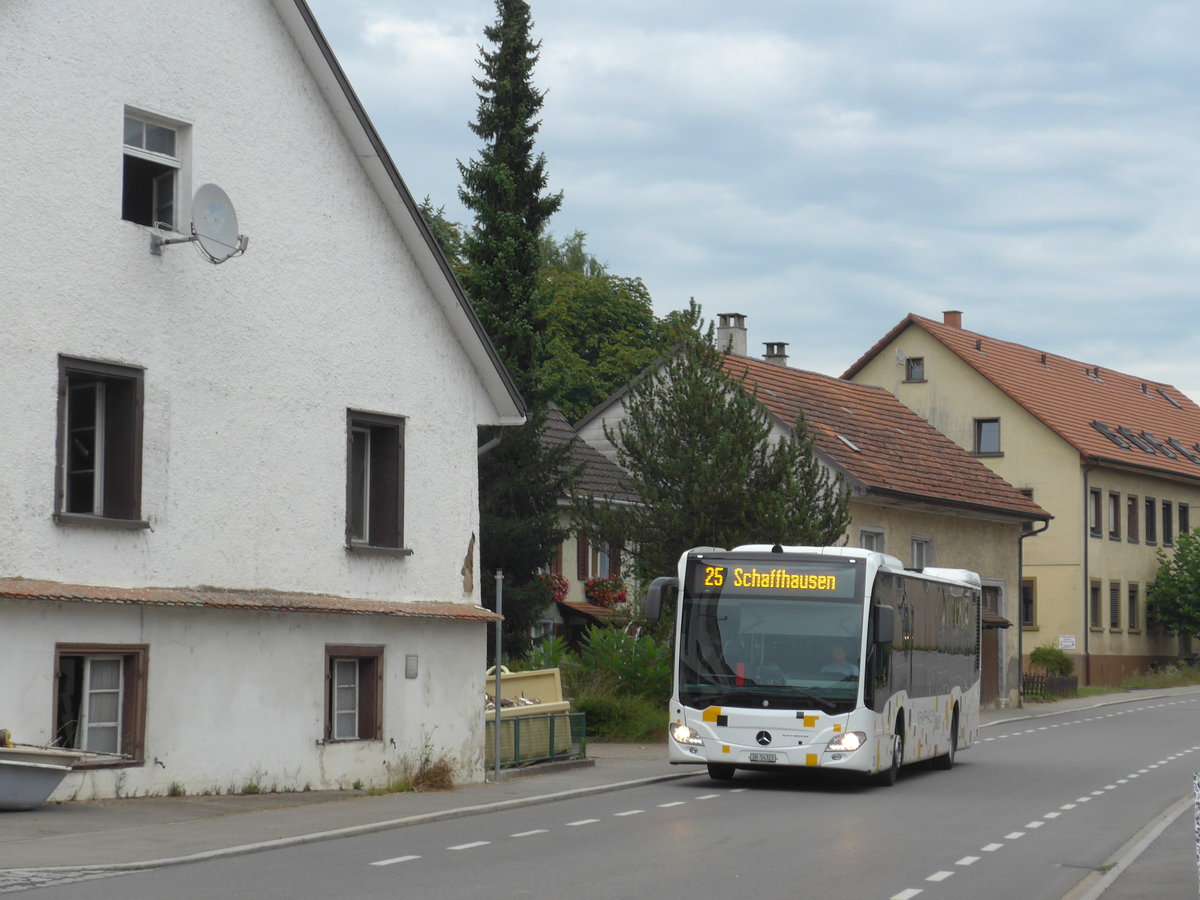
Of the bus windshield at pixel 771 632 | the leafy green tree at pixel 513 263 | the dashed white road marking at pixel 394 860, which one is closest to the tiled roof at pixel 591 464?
the leafy green tree at pixel 513 263

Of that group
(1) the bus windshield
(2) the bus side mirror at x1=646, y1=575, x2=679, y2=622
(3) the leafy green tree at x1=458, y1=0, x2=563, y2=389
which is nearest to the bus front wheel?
(1) the bus windshield

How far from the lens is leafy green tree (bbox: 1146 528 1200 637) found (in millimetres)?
65125

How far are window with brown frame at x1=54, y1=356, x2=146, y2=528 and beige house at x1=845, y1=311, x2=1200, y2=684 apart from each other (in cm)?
4427

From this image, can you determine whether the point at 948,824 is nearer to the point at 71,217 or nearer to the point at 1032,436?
the point at 71,217

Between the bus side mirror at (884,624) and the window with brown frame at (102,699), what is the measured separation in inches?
335

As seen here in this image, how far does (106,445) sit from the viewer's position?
18.2m

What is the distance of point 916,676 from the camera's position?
948 inches

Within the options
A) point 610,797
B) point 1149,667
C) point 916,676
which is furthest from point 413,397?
point 1149,667

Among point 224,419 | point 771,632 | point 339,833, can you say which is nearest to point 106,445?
point 224,419

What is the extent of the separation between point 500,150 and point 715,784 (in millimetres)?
17192

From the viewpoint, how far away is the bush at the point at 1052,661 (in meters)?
56.4

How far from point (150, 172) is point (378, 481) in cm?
500

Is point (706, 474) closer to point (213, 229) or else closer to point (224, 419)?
point (224, 419)

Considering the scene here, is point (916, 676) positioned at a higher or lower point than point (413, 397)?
lower
